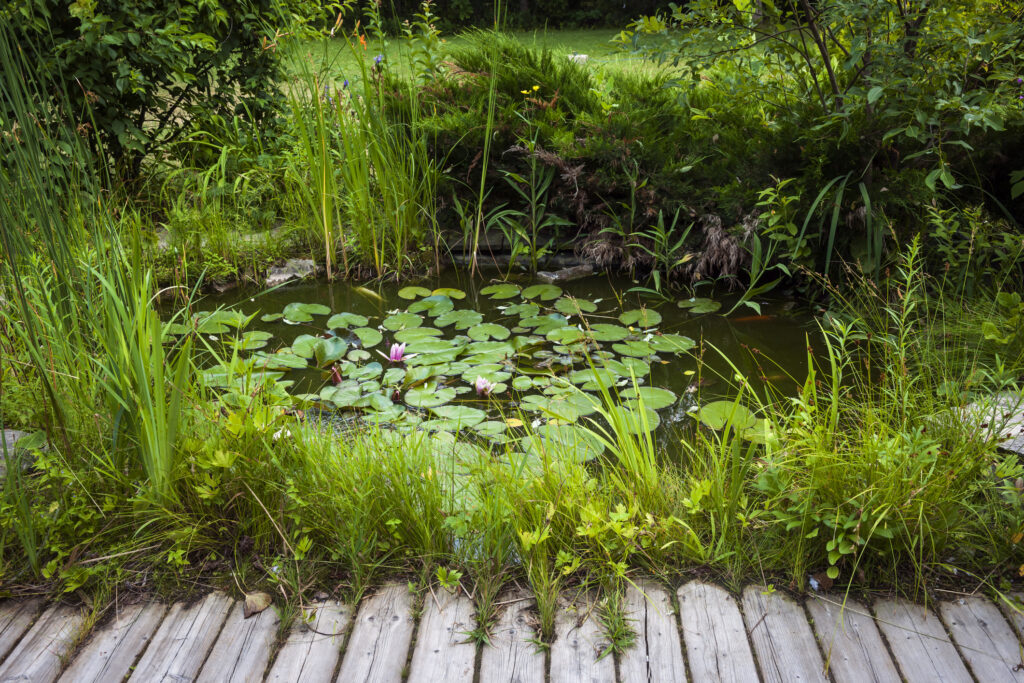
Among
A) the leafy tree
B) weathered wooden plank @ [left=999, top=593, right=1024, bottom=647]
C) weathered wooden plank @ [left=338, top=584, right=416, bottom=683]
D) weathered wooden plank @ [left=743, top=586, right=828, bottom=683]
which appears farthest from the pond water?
the leafy tree

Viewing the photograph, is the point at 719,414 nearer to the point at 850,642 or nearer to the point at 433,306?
the point at 850,642

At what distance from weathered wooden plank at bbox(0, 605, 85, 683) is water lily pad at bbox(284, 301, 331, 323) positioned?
1762 millimetres

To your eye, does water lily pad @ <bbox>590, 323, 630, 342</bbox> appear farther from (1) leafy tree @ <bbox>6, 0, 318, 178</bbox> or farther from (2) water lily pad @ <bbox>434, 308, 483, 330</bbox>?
(1) leafy tree @ <bbox>6, 0, 318, 178</bbox>

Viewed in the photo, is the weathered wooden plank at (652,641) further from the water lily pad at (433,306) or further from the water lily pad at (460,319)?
the water lily pad at (433,306)

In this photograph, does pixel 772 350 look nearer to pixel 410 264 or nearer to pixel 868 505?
pixel 868 505

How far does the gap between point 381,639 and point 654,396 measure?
139 centimetres

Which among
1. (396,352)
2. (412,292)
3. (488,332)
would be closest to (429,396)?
(396,352)

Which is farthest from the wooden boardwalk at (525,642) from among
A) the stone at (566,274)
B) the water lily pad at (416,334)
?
the stone at (566,274)

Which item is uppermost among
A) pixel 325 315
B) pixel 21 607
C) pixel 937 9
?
pixel 937 9

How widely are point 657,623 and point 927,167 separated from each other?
2.51 m

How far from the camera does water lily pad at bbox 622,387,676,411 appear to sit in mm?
2551

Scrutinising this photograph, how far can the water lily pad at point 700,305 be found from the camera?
10.8 feet

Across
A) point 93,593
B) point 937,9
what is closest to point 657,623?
point 93,593

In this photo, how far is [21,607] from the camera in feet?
5.27
